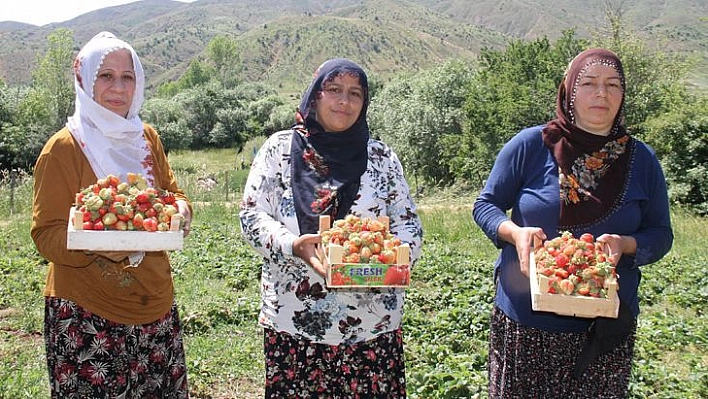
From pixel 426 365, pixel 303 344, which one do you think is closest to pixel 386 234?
pixel 303 344

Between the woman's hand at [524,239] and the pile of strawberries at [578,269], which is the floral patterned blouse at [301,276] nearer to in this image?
the woman's hand at [524,239]

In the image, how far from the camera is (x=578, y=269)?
2.25 metres

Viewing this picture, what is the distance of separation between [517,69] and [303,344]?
81.3 ft

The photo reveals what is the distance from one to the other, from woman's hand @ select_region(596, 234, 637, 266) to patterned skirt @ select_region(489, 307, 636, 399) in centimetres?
38

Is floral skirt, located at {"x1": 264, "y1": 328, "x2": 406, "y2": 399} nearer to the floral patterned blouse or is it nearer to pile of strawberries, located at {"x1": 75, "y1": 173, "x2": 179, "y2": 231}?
the floral patterned blouse

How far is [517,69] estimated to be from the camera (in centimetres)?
2531

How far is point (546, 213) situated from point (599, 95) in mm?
546

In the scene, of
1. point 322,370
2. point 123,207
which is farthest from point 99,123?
point 322,370

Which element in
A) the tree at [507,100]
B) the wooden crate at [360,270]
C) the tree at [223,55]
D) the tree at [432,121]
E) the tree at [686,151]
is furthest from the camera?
the tree at [223,55]

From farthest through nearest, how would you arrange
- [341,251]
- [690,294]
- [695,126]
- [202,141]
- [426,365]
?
[202,141]
[695,126]
[690,294]
[426,365]
[341,251]

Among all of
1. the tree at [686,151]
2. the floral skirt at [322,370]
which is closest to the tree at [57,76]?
the tree at [686,151]

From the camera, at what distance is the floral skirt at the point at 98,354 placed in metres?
2.41

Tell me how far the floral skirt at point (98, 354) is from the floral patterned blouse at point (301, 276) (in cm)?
54

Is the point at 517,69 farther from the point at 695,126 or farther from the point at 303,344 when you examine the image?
the point at 303,344
